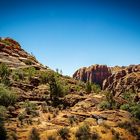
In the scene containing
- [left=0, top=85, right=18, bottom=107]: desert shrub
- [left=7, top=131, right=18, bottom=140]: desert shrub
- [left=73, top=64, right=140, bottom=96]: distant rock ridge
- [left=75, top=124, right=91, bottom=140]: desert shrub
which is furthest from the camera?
[left=73, top=64, right=140, bottom=96]: distant rock ridge

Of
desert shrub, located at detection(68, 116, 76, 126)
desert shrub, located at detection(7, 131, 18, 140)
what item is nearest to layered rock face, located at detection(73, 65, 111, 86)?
desert shrub, located at detection(68, 116, 76, 126)

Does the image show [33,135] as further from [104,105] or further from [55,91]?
[55,91]

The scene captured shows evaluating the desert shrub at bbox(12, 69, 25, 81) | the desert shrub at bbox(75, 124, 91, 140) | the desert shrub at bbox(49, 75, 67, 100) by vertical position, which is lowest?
the desert shrub at bbox(75, 124, 91, 140)

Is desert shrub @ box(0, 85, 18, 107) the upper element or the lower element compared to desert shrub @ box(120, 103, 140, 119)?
upper

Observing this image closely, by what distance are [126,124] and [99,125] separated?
158 inches

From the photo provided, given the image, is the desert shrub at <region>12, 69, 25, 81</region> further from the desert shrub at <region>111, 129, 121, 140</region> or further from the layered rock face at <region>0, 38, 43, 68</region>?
the desert shrub at <region>111, 129, 121, 140</region>

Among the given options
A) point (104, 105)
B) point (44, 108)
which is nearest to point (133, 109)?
point (104, 105)

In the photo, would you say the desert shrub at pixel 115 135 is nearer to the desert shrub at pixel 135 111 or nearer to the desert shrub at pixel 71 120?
the desert shrub at pixel 71 120

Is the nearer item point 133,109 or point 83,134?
point 83,134

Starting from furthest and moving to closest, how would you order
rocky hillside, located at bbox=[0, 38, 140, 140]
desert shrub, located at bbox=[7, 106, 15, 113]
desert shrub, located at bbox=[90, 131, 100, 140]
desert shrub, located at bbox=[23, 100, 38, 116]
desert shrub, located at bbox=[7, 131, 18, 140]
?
desert shrub, located at bbox=[23, 100, 38, 116], desert shrub, located at bbox=[7, 106, 15, 113], rocky hillside, located at bbox=[0, 38, 140, 140], desert shrub, located at bbox=[90, 131, 100, 140], desert shrub, located at bbox=[7, 131, 18, 140]

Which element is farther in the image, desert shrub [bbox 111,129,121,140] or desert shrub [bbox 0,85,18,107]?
desert shrub [bbox 0,85,18,107]

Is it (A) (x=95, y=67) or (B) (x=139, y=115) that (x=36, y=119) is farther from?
(A) (x=95, y=67)

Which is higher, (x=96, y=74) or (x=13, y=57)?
(x=96, y=74)

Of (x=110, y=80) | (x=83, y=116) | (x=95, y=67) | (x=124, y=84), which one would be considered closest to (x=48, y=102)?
(x=83, y=116)
